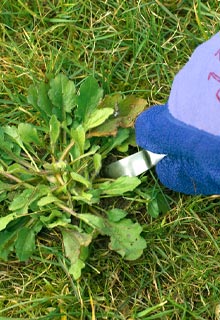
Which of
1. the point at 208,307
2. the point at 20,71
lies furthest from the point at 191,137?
the point at 20,71

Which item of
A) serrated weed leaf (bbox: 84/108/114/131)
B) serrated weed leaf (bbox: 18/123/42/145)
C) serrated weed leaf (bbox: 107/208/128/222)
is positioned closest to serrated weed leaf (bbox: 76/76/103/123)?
serrated weed leaf (bbox: 84/108/114/131)

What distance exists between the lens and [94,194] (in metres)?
1.43

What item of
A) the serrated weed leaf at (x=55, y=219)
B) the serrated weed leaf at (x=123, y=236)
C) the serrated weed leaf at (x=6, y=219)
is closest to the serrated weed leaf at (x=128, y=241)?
the serrated weed leaf at (x=123, y=236)

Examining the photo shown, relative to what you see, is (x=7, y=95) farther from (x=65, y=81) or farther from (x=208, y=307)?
(x=208, y=307)

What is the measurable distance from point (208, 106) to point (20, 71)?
61 centimetres

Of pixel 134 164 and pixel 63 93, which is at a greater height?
pixel 63 93

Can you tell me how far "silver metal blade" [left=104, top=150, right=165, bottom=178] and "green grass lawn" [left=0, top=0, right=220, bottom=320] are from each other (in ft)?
0.12

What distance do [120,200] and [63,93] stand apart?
29cm

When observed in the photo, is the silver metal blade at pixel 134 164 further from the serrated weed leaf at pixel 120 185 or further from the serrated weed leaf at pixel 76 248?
the serrated weed leaf at pixel 76 248

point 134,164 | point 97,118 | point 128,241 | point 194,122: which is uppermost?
point 194,122

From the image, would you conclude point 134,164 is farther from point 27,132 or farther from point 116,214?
point 27,132

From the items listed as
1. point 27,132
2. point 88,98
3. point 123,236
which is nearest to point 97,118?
point 88,98

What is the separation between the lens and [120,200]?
150cm

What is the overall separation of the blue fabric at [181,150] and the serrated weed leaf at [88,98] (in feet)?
0.51
